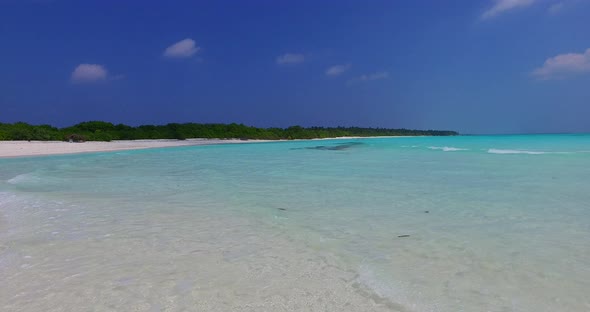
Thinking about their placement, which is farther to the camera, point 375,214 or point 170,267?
point 375,214

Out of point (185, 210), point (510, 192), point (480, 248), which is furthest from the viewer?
point (510, 192)

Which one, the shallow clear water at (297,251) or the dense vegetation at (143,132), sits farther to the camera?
the dense vegetation at (143,132)

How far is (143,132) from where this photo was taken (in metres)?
54.7

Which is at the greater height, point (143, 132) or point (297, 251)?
point (143, 132)

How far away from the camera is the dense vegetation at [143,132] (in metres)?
37.8

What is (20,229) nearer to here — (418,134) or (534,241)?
(534,241)

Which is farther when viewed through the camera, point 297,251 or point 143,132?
point 143,132

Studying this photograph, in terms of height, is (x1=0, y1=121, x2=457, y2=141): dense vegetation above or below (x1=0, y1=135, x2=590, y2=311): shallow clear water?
above

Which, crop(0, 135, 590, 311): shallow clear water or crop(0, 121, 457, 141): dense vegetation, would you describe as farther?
crop(0, 121, 457, 141): dense vegetation

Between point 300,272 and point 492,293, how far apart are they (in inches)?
61.3

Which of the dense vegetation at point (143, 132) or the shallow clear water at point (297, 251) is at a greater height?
the dense vegetation at point (143, 132)

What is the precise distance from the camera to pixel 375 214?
557 cm

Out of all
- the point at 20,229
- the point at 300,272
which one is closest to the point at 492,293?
the point at 300,272

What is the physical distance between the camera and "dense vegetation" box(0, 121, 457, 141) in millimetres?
37750
